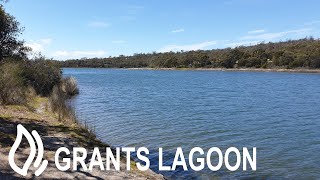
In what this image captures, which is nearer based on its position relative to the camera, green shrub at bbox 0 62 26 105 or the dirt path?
the dirt path

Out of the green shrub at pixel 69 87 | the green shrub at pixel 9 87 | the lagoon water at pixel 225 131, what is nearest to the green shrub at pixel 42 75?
the green shrub at pixel 69 87

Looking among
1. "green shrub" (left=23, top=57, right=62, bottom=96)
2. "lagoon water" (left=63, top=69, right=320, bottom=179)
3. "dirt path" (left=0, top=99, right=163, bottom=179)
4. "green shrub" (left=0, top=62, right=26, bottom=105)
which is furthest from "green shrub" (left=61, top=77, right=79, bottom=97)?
"dirt path" (left=0, top=99, right=163, bottom=179)

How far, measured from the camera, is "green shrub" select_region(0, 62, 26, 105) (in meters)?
22.4

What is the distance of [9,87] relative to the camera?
22.8 m

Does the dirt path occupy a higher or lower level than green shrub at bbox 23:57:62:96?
lower

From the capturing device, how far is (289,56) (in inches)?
5251

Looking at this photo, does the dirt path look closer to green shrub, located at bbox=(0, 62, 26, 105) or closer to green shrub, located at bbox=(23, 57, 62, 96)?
green shrub, located at bbox=(0, 62, 26, 105)

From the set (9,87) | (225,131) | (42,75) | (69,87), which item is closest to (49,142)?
(9,87)

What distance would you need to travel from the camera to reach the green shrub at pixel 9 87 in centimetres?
2235

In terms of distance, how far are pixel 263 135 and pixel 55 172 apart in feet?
41.9

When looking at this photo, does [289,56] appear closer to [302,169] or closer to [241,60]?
[241,60]

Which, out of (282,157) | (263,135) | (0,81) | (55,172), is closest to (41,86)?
(0,81)

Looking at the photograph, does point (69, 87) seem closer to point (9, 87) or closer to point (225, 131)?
point (9, 87)

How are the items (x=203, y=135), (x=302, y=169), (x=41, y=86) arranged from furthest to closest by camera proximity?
(x=41, y=86)
(x=203, y=135)
(x=302, y=169)
